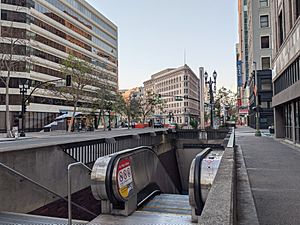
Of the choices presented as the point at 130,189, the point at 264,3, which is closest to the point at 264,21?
the point at 264,3

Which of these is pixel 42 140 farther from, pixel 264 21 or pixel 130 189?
pixel 264 21

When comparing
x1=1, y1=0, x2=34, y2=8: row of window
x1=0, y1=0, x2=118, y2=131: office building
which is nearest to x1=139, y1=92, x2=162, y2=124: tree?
x1=0, y1=0, x2=118, y2=131: office building

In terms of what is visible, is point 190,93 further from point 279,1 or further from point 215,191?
point 215,191

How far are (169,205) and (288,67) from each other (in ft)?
43.4

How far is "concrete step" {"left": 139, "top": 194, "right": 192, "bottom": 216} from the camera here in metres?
7.89

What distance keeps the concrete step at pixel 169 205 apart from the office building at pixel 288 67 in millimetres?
8950

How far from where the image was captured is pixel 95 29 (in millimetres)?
75875

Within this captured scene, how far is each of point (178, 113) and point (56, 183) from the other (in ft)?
446

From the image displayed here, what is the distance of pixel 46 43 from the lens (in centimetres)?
5372

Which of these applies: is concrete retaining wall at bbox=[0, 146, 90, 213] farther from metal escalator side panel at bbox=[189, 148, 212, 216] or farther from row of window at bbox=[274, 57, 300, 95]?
row of window at bbox=[274, 57, 300, 95]

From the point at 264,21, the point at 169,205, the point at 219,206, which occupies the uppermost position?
the point at 264,21

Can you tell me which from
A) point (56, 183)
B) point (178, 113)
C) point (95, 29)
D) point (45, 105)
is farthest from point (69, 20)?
point (178, 113)

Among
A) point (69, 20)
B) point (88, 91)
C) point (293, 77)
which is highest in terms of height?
point (69, 20)

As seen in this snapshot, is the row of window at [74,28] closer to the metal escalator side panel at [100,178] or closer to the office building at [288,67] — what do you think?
the office building at [288,67]
